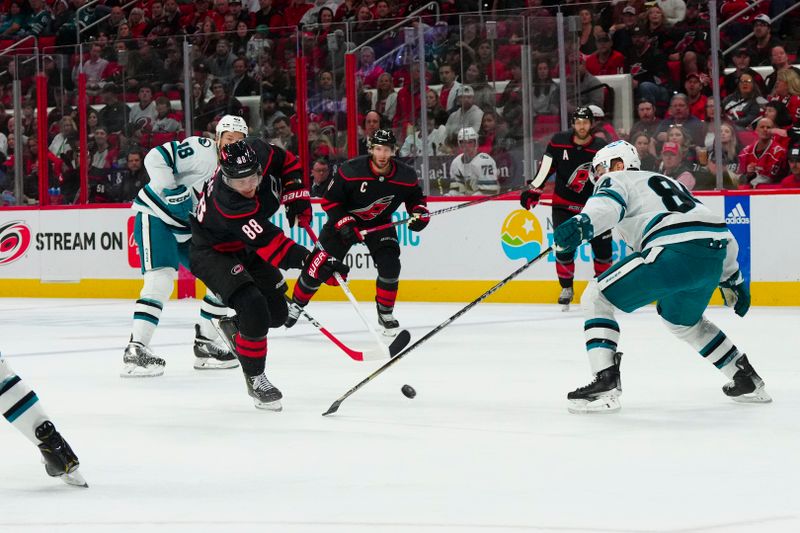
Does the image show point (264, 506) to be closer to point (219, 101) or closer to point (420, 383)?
point (420, 383)

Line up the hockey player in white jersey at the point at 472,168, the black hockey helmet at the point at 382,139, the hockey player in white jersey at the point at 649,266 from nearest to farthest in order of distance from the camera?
the hockey player in white jersey at the point at 649,266 < the black hockey helmet at the point at 382,139 < the hockey player in white jersey at the point at 472,168

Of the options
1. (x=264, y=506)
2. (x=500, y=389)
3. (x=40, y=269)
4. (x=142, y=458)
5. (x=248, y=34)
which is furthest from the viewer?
(x=40, y=269)

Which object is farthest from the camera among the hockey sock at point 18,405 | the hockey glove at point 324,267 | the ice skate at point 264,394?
the hockey glove at point 324,267

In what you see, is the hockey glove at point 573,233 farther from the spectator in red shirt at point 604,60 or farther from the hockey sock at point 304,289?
the spectator in red shirt at point 604,60

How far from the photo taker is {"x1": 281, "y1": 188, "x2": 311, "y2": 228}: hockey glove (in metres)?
6.35

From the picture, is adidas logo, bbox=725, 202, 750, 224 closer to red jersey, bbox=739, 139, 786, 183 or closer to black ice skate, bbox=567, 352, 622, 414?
red jersey, bbox=739, 139, 786, 183

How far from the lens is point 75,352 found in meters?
7.01

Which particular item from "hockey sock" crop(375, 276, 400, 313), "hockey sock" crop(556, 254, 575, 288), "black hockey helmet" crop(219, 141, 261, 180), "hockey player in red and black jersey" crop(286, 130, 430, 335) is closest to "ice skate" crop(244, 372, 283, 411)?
"black hockey helmet" crop(219, 141, 261, 180)

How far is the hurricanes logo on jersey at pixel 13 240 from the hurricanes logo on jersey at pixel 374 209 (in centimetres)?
Result: 497

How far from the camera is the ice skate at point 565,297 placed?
889cm

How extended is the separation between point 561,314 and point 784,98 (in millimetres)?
2172

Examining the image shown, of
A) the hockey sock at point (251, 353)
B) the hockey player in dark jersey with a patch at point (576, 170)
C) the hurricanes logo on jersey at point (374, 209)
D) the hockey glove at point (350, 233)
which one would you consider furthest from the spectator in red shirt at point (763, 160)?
the hockey sock at point (251, 353)

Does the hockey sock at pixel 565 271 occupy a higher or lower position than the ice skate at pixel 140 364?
lower

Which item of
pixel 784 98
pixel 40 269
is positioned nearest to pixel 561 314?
pixel 784 98
